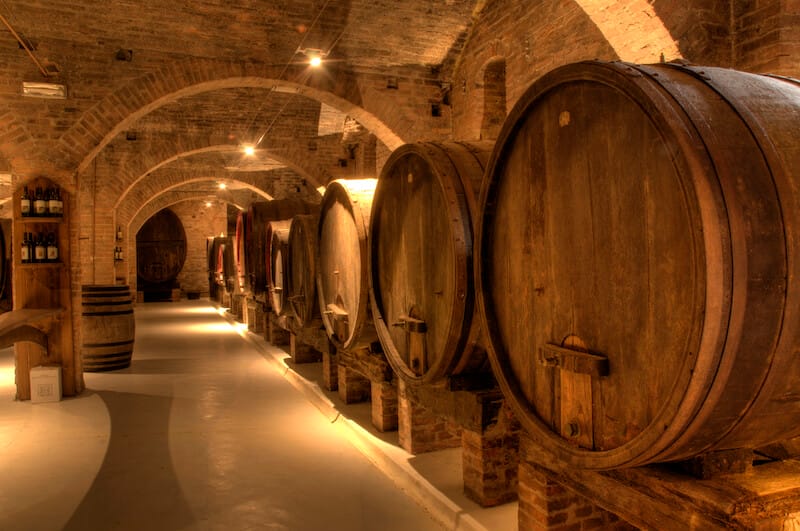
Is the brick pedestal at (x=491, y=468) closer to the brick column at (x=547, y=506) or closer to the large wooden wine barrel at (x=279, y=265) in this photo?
the brick column at (x=547, y=506)

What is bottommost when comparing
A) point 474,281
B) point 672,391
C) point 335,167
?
point 672,391

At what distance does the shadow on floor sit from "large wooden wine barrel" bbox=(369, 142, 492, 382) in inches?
66.6

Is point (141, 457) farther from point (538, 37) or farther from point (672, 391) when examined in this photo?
point (538, 37)

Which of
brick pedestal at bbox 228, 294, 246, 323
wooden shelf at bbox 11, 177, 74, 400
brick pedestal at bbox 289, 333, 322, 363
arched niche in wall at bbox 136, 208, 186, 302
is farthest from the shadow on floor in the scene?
arched niche in wall at bbox 136, 208, 186, 302

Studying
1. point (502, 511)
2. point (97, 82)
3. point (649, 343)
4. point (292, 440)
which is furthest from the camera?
point (97, 82)

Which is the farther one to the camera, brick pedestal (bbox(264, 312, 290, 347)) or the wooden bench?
brick pedestal (bbox(264, 312, 290, 347))

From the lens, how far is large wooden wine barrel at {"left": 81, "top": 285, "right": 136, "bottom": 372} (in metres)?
7.86

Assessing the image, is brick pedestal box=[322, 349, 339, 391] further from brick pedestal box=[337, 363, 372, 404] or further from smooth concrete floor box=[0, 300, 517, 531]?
brick pedestal box=[337, 363, 372, 404]

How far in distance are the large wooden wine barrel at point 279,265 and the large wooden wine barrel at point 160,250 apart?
1643 cm

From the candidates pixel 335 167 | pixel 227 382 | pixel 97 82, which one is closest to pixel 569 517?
pixel 227 382

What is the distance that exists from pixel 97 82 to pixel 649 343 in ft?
21.8

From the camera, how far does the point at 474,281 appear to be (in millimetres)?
2482

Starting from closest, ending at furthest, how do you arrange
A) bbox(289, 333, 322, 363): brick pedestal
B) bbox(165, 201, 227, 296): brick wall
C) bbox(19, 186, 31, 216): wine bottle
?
bbox(19, 186, 31, 216): wine bottle
bbox(289, 333, 322, 363): brick pedestal
bbox(165, 201, 227, 296): brick wall

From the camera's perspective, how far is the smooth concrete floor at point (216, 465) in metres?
3.44
